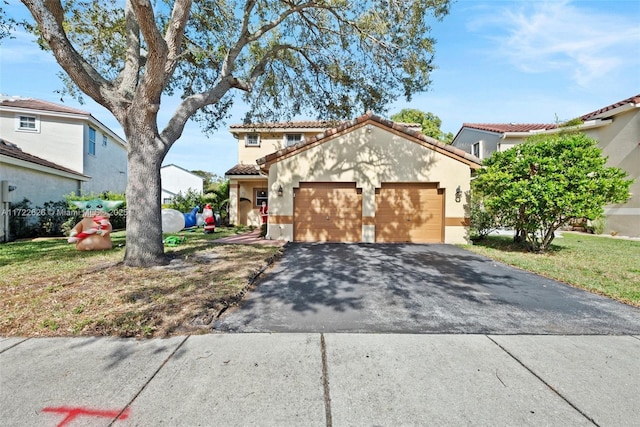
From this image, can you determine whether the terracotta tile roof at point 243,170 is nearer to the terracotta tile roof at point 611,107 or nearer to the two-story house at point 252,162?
the two-story house at point 252,162

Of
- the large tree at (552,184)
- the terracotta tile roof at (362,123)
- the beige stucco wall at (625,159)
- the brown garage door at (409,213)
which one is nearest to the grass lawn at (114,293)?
the terracotta tile roof at (362,123)

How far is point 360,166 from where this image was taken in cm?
1161

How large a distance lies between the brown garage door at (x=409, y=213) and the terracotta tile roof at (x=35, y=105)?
1712 centimetres

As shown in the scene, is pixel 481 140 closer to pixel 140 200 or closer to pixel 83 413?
pixel 140 200

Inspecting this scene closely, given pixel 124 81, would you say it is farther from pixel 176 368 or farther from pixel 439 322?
pixel 439 322

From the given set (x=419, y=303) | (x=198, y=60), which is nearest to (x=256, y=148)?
(x=198, y=60)

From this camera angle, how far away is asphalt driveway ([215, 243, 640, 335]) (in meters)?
3.81

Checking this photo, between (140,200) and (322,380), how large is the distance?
5.96m

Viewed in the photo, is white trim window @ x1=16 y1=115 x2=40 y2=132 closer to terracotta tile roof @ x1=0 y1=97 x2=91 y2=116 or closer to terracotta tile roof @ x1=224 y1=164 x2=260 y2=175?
terracotta tile roof @ x1=0 y1=97 x2=91 y2=116

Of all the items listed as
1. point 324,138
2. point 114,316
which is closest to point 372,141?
point 324,138

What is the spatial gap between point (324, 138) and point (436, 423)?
10.5 meters

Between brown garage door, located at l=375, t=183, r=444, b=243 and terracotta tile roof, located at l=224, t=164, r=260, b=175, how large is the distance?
7850mm

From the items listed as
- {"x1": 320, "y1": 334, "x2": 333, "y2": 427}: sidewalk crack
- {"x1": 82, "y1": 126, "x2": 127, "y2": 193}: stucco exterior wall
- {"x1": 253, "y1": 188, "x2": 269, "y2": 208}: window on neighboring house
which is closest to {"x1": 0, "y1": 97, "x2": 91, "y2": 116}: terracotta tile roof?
{"x1": 82, "y1": 126, "x2": 127, "y2": 193}: stucco exterior wall

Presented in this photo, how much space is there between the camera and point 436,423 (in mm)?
2131
